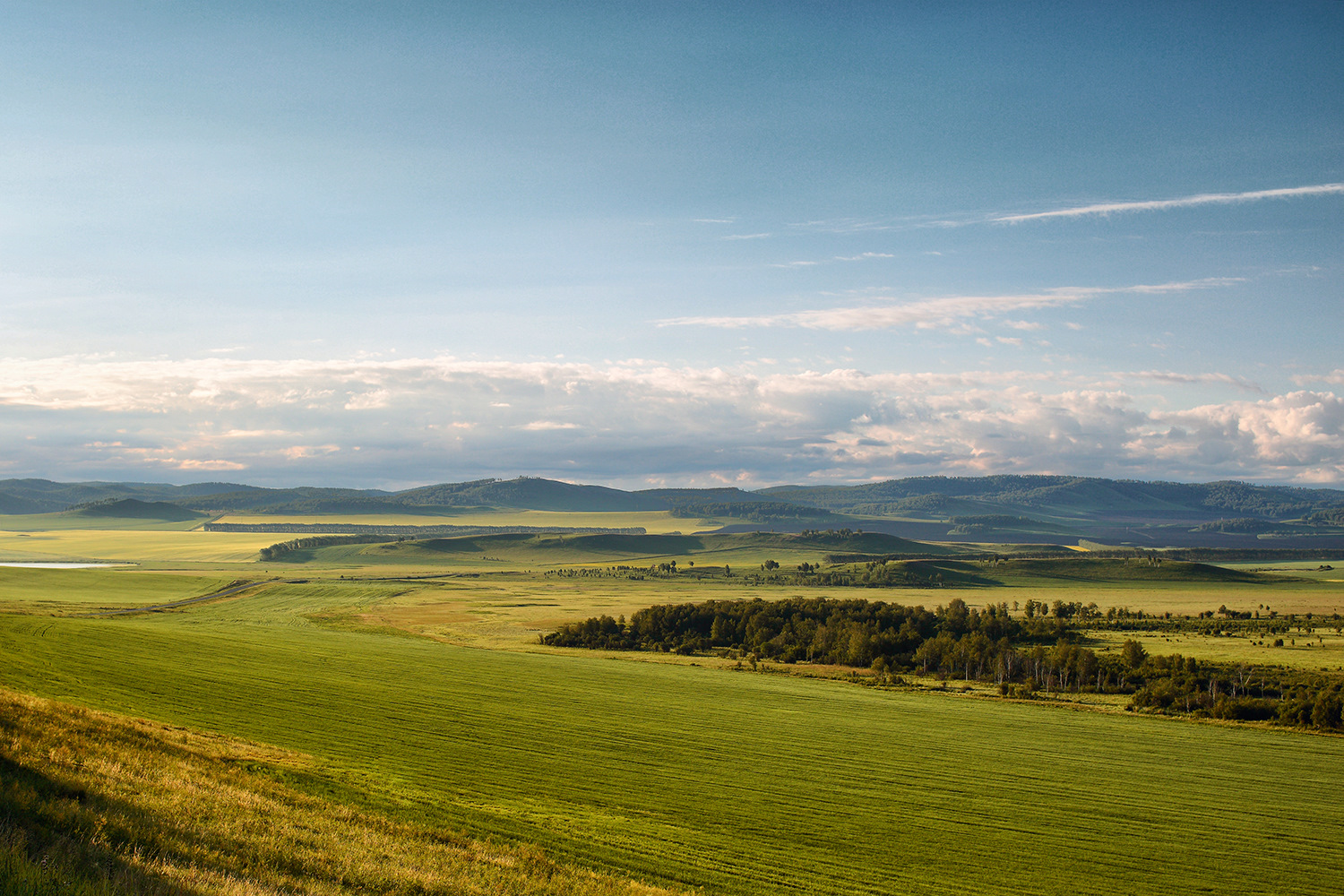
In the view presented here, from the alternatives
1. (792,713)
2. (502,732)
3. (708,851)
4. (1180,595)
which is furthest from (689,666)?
(1180,595)

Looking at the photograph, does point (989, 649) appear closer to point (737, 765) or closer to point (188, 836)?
point (737, 765)

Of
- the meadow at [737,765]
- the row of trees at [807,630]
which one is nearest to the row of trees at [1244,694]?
the meadow at [737,765]

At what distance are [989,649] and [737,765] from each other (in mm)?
63977

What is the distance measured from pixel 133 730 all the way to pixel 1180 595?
202118 millimetres

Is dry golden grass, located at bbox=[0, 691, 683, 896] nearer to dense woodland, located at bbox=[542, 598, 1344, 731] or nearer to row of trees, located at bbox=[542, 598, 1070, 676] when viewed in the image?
dense woodland, located at bbox=[542, 598, 1344, 731]

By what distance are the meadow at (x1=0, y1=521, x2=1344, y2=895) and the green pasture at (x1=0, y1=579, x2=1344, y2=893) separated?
0.19 metres

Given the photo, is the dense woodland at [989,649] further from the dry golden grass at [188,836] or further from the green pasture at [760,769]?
the dry golden grass at [188,836]

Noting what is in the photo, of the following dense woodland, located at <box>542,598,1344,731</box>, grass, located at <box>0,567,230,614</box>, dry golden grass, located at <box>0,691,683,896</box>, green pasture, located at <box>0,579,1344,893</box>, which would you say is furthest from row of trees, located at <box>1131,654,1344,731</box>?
grass, located at <box>0,567,230,614</box>

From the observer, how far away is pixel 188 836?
55.9 feet

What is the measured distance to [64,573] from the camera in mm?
149375

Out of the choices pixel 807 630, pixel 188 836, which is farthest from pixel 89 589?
pixel 188 836

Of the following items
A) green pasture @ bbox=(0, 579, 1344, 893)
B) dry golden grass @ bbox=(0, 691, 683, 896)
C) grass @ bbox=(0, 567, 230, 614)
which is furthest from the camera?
grass @ bbox=(0, 567, 230, 614)

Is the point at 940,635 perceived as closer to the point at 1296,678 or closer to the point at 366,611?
the point at 1296,678

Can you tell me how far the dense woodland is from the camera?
70750 mm
